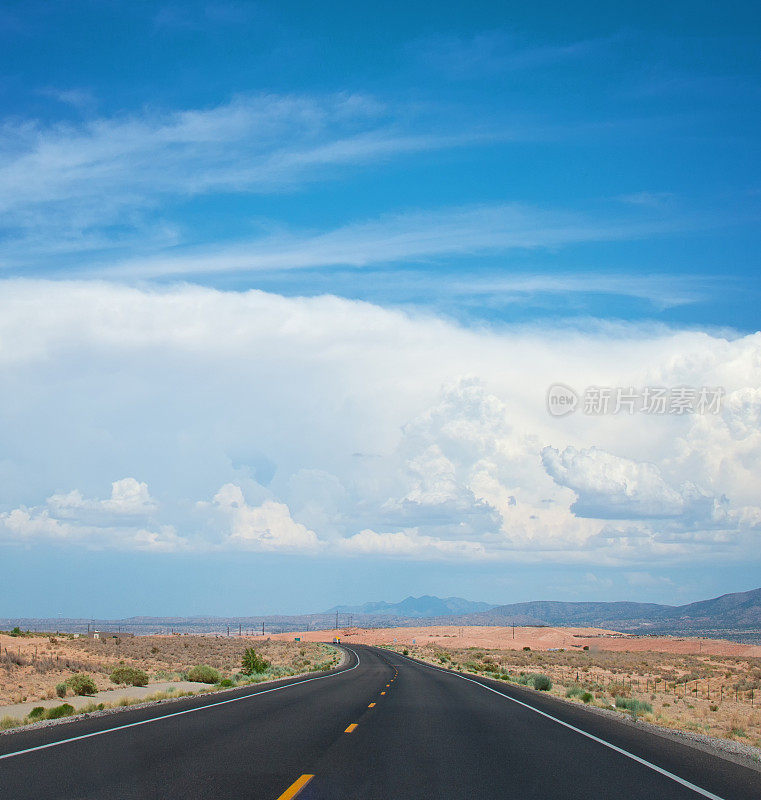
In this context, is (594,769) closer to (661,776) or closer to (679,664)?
(661,776)

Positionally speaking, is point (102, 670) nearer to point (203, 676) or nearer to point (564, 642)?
point (203, 676)

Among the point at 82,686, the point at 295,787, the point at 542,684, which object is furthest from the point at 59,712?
the point at 542,684

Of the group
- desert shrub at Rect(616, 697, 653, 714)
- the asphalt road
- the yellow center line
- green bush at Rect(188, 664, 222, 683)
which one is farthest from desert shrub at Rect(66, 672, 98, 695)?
the yellow center line

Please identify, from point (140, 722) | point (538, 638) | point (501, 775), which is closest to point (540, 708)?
point (140, 722)

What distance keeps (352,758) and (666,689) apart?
39821 millimetres

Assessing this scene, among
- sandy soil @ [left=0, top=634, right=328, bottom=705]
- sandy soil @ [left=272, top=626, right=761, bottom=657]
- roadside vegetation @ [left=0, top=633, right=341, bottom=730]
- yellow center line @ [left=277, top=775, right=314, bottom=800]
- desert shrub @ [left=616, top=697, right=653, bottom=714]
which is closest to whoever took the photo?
yellow center line @ [left=277, top=775, right=314, bottom=800]

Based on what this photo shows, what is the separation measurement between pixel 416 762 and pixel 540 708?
1368 centimetres

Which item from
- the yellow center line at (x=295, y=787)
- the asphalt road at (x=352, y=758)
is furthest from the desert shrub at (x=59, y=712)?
the yellow center line at (x=295, y=787)

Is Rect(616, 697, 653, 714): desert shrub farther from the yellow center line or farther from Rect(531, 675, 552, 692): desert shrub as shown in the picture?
the yellow center line

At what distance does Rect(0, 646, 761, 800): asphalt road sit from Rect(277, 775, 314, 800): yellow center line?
0.03 metres

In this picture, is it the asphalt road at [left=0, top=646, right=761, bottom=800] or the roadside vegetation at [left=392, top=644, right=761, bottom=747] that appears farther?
the roadside vegetation at [left=392, top=644, right=761, bottom=747]

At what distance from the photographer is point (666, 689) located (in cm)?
4694

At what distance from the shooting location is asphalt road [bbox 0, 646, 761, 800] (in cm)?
1001

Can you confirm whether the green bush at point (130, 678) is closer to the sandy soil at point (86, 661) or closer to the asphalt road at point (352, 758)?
the sandy soil at point (86, 661)
